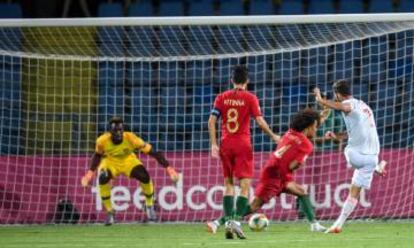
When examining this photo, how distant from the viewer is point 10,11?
22.1 meters

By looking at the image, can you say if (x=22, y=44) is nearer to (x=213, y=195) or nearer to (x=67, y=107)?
(x=67, y=107)

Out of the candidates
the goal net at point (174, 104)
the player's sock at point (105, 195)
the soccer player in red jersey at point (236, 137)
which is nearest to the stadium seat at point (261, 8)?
the goal net at point (174, 104)

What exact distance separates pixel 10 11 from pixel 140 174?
5.89m

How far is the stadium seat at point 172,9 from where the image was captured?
21.7 m

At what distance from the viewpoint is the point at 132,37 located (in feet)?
59.6

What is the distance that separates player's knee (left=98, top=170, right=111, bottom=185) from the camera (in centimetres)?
1728

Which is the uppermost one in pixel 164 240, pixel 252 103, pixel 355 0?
pixel 355 0

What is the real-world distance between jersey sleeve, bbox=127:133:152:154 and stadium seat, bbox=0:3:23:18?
205 inches

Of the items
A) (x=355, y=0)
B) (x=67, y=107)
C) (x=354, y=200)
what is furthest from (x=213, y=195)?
(x=355, y=0)

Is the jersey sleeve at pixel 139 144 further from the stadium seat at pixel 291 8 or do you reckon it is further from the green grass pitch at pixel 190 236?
the stadium seat at pixel 291 8

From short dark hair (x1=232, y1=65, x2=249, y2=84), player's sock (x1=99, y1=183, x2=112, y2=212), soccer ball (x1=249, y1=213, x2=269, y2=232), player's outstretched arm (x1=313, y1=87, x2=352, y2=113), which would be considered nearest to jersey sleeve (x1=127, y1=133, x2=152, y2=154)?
player's sock (x1=99, y1=183, x2=112, y2=212)

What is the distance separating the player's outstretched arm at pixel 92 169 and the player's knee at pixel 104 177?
0.12m

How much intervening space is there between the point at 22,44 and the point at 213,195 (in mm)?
3250

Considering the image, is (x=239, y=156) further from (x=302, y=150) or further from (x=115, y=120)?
(x=115, y=120)
